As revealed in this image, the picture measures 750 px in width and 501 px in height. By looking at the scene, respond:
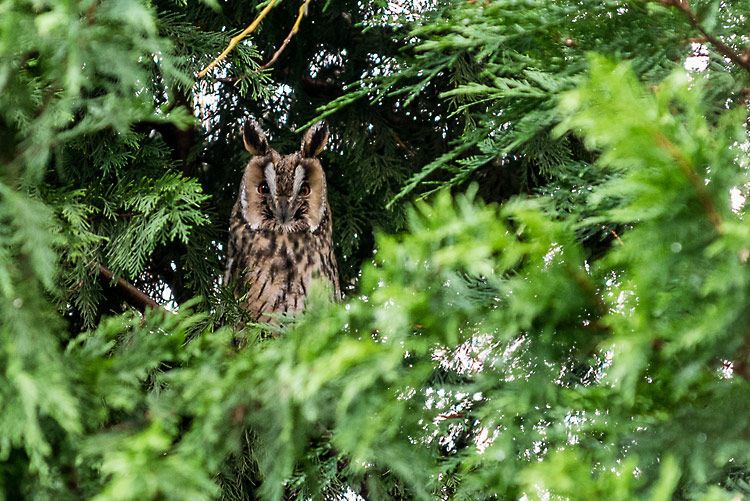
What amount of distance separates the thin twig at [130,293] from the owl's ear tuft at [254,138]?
1.94 feet

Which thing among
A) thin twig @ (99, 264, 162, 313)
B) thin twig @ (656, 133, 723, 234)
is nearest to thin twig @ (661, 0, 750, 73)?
thin twig @ (656, 133, 723, 234)

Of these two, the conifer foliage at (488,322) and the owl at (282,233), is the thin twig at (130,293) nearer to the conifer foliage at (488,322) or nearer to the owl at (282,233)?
the owl at (282,233)

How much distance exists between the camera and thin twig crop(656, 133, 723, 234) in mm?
912

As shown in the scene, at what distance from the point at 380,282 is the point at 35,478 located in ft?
1.70

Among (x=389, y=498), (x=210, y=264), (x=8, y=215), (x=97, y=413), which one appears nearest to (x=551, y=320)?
(x=97, y=413)

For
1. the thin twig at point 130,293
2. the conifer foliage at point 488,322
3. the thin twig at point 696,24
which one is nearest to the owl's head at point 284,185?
the thin twig at point 130,293

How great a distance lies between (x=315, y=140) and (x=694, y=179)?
6.02 feet

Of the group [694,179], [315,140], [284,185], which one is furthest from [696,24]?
[284,185]

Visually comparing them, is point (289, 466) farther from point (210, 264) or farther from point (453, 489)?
point (210, 264)

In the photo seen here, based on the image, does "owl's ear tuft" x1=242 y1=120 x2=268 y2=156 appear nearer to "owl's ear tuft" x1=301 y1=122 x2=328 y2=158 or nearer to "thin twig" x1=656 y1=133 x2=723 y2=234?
"owl's ear tuft" x1=301 y1=122 x2=328 y2=158

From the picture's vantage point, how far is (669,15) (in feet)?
4.29

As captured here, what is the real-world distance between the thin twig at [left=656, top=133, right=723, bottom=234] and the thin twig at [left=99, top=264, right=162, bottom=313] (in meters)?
1.49

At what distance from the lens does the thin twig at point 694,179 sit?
0.91 meters

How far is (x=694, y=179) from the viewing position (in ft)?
3.01
